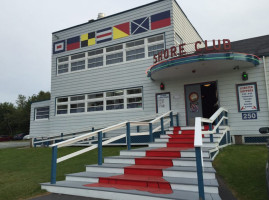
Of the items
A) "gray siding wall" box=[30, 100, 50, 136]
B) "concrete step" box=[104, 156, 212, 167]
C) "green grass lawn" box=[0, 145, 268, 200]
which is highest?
"gray siding wall" box=[30, 100, 50, 136]

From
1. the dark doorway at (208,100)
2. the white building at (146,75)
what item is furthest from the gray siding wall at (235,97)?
the dark doorway at (208,100)

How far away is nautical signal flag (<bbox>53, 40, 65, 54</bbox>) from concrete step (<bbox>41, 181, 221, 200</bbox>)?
12.4 m

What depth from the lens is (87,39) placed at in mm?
14117

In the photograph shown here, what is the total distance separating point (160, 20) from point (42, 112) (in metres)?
11.4

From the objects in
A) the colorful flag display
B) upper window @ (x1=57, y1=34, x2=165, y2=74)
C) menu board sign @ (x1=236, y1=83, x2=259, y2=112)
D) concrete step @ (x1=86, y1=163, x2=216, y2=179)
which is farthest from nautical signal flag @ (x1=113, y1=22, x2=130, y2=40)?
concrete step @ (x1=86, y1=163, x2=216, y2=179)

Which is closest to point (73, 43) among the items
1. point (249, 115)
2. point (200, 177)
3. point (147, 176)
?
point (249, 115)

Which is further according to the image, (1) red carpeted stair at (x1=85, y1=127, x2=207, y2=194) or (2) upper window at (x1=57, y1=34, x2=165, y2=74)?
(2) upper window at (x1=57, y1=34, x2=165, y2=74)

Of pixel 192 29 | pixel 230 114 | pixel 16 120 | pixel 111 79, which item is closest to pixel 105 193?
pixel 230 114

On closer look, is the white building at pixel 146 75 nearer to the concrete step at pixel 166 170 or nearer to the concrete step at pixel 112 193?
the concrete step at pixel 166 170

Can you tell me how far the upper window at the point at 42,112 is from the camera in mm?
16141

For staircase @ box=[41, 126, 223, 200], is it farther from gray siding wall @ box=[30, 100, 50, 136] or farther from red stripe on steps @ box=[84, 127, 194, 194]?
gray siding wall @ box=[30, 100, 50, 136]

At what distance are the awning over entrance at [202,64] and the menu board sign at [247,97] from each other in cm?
90

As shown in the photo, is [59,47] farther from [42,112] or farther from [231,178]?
[231,178]

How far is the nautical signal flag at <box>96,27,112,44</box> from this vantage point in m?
13.3
